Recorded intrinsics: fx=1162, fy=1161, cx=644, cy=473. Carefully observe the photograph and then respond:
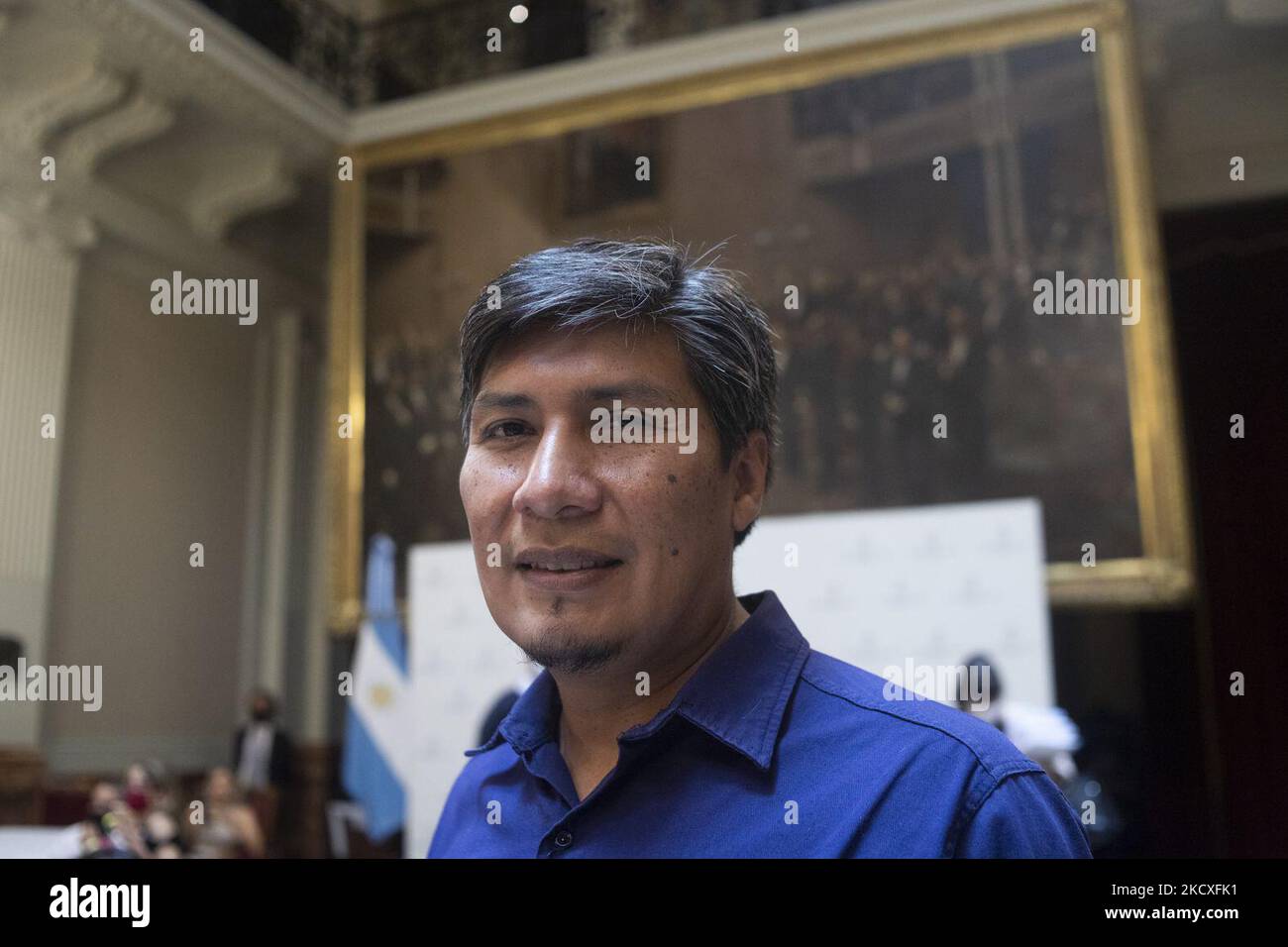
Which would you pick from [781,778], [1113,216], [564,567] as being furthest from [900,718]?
[1113,216]

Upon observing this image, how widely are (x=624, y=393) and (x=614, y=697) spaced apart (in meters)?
0.32

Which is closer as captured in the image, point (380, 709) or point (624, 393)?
point (624, 393)

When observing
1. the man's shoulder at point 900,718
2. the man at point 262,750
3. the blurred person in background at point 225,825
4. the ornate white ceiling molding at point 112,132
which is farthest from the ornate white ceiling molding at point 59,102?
the man's shoulder at point 900,718

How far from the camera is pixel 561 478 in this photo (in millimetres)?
1072

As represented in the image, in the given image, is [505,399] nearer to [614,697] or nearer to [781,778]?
[614,697]

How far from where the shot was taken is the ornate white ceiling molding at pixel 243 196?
4844 mm

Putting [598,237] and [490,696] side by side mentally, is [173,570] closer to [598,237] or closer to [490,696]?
[490,696]

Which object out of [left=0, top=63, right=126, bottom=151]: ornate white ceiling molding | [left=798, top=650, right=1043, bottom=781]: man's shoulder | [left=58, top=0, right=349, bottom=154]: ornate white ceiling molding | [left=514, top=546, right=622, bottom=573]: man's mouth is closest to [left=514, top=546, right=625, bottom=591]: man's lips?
[left=514, top=546, right=622, bottom=573]: man's mouth

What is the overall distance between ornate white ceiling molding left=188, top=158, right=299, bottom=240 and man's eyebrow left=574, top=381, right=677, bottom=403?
3.73 meters

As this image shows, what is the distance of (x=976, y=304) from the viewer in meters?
5.79

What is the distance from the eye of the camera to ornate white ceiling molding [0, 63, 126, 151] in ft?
19.0

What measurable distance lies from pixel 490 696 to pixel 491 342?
4141 mm

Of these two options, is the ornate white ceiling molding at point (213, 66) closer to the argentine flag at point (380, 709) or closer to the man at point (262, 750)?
the argentine flag at point (380, 709)

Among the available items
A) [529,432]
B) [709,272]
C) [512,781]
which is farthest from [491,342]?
[512,781]
